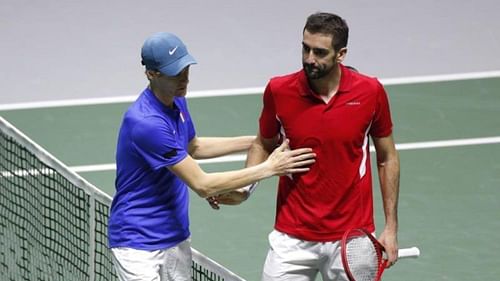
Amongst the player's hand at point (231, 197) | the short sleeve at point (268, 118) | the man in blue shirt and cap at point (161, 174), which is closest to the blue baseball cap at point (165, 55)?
the man in blue shirt and cap at point (161, 174)

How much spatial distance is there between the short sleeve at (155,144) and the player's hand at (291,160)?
20.0 inches

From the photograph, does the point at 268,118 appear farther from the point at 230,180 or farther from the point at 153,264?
the point at 153,264

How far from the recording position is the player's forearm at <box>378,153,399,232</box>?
23.4 ft

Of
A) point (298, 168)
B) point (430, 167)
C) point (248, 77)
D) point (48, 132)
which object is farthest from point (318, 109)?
point (248, 77)

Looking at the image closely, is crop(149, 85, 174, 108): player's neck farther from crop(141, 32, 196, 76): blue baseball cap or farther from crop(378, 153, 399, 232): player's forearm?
crop(378, 153, 399, 232): player's forearm

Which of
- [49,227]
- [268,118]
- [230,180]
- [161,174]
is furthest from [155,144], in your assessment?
[49,227]

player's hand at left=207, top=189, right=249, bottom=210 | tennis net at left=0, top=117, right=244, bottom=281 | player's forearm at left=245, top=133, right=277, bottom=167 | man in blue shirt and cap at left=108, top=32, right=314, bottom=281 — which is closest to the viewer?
man in blue shirt and cap at left=108, top=32, right=314, bottom=281

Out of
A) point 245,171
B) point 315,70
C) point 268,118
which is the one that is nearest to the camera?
point 315,70

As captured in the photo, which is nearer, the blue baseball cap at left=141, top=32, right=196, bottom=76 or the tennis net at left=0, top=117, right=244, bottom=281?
the blue baseball cap at left=141, top=32, right=196, bottom=76

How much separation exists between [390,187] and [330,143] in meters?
0.47

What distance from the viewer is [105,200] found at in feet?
26.5

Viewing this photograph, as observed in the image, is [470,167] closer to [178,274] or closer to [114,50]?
[114,50]

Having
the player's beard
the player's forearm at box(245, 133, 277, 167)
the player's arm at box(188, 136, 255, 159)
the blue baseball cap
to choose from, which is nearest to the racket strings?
the player's forearm at box(245, 133, 277, 167)

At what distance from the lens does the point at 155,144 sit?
6945 millimetres
